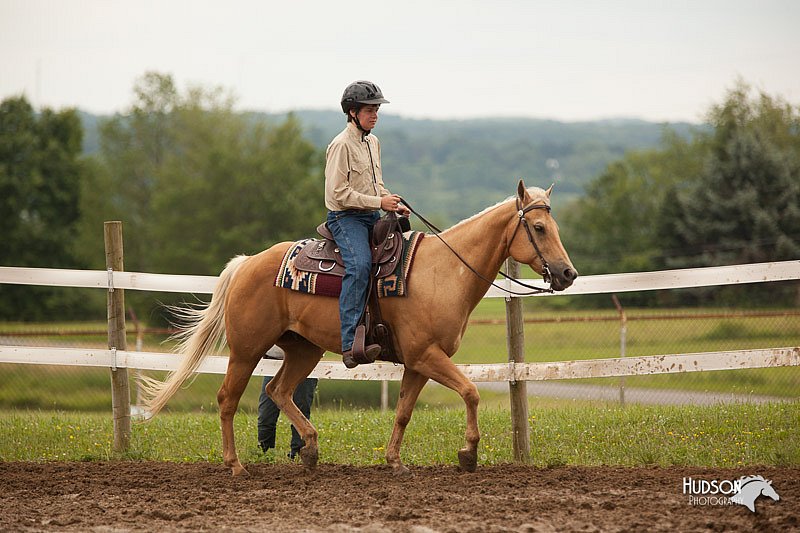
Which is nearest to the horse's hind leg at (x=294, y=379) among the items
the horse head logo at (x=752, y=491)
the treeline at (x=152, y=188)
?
the horse head logo at (x=752, y=491)

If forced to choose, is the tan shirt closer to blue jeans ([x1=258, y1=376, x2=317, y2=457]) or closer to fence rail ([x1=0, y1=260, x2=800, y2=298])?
fence rail ([x1=0, y1=260, x2=800, y2=298])

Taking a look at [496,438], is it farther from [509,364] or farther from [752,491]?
[752,491]

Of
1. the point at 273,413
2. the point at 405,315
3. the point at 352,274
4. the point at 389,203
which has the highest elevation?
the point at 389,203

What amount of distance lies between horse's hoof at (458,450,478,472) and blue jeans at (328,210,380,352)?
1.29m

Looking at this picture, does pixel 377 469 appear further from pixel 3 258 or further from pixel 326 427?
pixel 3 258

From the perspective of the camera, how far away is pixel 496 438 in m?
8.29

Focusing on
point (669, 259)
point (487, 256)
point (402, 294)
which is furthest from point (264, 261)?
point (669, 259)

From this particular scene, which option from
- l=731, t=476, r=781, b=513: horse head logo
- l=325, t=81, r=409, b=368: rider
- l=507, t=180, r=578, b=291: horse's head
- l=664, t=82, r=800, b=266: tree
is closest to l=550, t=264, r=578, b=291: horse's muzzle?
l=507, t=180, r=578, b=291: horse's head

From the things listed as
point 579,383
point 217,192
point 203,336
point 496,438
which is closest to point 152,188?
point 217,192

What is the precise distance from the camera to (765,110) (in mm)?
48469

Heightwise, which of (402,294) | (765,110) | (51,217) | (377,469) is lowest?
(377,469)

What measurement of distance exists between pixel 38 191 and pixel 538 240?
51040 mm

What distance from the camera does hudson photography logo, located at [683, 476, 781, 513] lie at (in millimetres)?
5672

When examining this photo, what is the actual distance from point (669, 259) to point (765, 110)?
46.6ft
